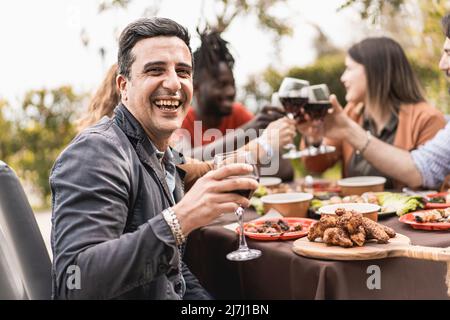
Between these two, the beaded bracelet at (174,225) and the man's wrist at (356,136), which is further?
the man's wrist at (356,136)

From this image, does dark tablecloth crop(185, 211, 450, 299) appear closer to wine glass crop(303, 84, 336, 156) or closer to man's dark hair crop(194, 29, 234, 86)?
wine glass crop(303, 84, 336, 156)

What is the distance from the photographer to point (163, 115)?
1934mm

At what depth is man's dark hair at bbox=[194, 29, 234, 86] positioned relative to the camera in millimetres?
4645

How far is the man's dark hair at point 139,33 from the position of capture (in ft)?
6.11

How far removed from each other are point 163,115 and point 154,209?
355 millimetres

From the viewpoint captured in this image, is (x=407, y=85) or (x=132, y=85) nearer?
(x=132, y=85)

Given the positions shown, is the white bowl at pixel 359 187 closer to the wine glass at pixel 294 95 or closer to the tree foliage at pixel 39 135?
the wine glass at pixel 294 95

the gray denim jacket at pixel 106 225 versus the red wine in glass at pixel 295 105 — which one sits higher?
the red wine in glass at pixel 295 105

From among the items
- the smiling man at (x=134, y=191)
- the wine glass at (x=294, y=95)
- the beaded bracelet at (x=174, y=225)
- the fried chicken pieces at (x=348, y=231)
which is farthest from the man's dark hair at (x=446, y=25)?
the beaded bracelet at (x=174, y=225)

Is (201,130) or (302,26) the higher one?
(302,26)

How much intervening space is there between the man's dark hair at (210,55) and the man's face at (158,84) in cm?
267

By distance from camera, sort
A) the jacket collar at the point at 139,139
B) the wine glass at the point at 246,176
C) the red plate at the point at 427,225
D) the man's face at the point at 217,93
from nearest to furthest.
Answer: the wine glass at the point at 246,176, the jacket collar at the point at 139,139, the red plate at the point at 427,225, the man's face at the point at 217,93

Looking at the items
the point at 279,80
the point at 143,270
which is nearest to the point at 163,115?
the point at 143,270
